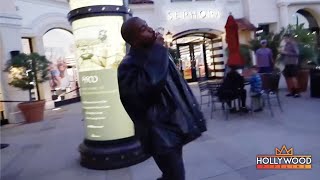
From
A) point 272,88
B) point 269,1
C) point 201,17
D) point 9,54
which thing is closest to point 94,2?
point 272,88

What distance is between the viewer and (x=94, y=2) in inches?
178

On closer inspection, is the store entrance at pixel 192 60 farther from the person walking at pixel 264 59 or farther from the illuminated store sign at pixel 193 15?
the person walking at pixel 264 59

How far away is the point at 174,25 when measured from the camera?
672 inches

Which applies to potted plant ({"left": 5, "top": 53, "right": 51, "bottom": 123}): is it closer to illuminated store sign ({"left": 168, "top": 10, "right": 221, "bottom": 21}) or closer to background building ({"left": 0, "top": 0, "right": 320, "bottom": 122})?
background building ({"left": 0, "top": 0, "right": 320, "bottom": 122})

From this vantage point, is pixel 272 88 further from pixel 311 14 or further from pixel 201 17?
pixel 311 14

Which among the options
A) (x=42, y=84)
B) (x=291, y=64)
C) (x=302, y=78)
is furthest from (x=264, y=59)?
(x=42, y=84)

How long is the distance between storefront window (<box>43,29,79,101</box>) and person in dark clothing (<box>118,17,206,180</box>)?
12.3m

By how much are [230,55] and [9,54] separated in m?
7.31

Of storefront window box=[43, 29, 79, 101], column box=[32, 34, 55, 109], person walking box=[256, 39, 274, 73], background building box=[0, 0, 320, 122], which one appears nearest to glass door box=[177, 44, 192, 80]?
background building box=[0, 0, 320, 122]

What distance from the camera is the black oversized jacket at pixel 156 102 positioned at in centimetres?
222

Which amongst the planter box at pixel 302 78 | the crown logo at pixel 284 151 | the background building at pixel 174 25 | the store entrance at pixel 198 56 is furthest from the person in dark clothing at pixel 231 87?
the store entrance at pixel 198 56

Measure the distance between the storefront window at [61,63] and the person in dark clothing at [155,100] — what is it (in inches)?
484

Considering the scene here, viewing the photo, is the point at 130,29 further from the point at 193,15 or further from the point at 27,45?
the point at 193,15

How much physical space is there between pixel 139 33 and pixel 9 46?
390 inches
